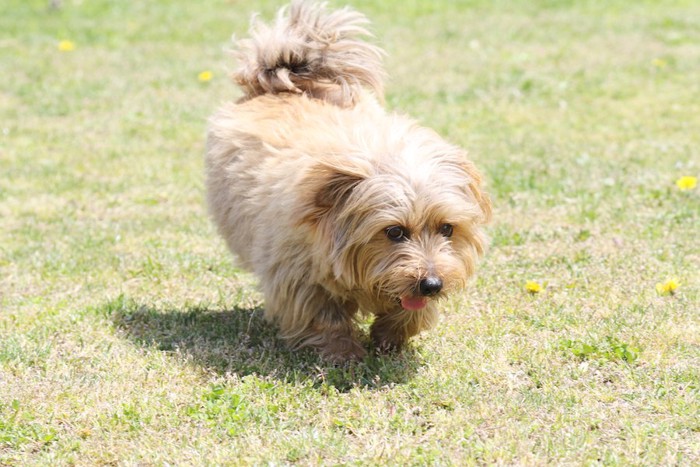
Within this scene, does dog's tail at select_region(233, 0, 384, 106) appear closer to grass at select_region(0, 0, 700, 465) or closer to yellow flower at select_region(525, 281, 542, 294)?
grass at select_region(0, 0, 700, 465)

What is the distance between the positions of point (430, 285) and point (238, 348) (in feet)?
3.74

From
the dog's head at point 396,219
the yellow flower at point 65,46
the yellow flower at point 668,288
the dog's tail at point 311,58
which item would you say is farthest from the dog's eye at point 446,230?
the yellow flower at point 65,46

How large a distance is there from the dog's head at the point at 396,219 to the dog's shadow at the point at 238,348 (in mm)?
361

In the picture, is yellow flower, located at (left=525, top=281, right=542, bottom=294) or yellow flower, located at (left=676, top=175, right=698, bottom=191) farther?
yellow flower, located at (left=676, top=175, right=698, bottom=191)

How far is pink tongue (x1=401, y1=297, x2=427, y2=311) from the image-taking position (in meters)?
4.04

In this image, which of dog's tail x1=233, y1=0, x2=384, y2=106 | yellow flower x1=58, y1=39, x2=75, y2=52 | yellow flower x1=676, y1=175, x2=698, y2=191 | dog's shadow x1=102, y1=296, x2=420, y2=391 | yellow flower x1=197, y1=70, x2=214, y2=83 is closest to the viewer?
dog's shadow x1=102, y1=296, x2=420, y2=391

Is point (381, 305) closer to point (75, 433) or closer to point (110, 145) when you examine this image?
point (75, 433)

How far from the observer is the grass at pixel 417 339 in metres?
3.68

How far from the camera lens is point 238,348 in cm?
463

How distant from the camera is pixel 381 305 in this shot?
4.28 m

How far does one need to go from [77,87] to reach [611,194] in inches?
241

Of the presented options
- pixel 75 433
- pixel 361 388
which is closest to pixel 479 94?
pixel 361 388

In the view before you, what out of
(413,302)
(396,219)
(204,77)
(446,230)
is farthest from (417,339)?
(204,77)

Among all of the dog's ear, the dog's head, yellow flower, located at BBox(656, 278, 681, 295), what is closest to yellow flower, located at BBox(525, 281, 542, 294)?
yellow flower, located at BBox(656, 278, 681, 295)
